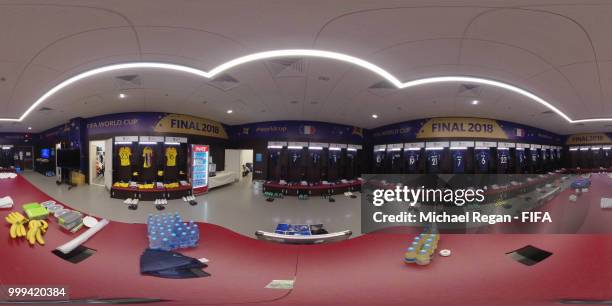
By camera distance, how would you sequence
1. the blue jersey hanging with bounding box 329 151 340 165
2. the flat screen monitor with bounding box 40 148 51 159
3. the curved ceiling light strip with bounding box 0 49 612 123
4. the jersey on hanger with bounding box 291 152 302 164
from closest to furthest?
the curved ceiling light strip with bounding box 0 49 612 123
the jersey on hanger with bounding box 291 152 302 164
the flat screen monitor with bounding box 40 148 51 159
the blue jersey hanging with bounding box 329 151 340 165

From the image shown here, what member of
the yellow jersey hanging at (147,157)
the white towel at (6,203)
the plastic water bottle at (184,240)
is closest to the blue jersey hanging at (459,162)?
the plastic water bottle at (184,240)

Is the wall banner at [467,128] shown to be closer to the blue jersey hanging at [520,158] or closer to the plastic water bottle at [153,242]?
the blue jersey hanging at [520,158]

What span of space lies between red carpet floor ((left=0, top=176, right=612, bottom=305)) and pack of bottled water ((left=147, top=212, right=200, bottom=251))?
46mm

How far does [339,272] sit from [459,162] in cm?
108

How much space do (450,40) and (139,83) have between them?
1.64 meters

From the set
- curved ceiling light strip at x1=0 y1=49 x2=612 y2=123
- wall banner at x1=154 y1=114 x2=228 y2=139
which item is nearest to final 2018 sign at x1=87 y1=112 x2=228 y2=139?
wall banner at x1=154 y1=114 x2=228 y2=139

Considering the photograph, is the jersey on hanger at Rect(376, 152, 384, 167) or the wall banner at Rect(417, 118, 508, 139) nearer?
the wall banner at Rect(417, 118, 508, 139)

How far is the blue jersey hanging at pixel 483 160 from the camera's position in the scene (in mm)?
1385

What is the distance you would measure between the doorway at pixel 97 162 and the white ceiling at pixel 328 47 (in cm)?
25

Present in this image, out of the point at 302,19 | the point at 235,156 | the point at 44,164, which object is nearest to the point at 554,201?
the point at 302,19

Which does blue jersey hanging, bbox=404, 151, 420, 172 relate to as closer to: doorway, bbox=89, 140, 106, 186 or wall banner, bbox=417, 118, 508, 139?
wall banner, bbox=417, 118, 508, 139

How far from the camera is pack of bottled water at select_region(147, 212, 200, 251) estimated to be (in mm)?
943

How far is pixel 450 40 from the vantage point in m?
1.04

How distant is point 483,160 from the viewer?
1.40m
